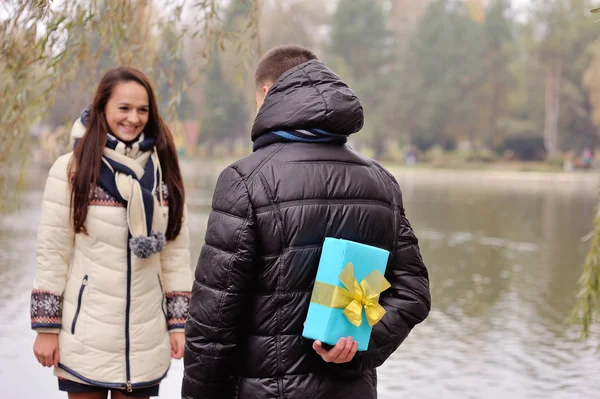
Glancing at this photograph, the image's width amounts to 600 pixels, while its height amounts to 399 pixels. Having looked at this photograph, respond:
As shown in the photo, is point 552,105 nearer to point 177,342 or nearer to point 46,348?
point 177,342

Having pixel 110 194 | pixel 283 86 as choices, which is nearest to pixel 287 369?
pixel 283 86

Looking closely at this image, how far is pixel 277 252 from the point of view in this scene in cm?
163

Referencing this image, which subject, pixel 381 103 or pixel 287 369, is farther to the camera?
pixel 381 103

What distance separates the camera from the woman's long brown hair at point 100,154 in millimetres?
2223

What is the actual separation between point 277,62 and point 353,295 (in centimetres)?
57

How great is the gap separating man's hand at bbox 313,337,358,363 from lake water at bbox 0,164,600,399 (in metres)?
3.27

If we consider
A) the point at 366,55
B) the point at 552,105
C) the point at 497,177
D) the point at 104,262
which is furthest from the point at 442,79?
the point at 104,262

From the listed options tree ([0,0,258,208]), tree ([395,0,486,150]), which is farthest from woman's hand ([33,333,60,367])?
tree ([395,0,486,150])

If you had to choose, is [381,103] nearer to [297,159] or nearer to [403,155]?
[403,155]

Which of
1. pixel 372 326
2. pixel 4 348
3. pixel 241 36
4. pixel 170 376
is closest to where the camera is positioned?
pixel 372 326

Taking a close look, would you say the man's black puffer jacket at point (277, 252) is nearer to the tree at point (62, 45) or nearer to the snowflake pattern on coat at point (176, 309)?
the snowflake pattern on coat at point (176, 309)

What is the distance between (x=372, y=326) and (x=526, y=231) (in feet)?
44.9

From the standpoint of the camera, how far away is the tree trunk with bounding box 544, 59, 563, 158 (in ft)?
127

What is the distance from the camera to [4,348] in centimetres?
555
